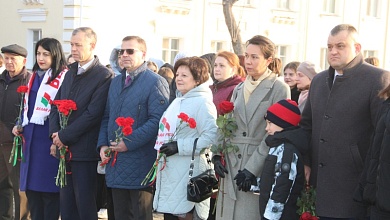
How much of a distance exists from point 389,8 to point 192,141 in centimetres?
2634

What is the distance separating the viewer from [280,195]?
4762mm

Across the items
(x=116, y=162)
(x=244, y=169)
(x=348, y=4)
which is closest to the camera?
(x=244, y=169)

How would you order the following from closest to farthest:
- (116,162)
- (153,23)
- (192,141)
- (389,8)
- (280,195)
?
(280,195)
(192,141)
(116,162)
(153,23)
(389,8)

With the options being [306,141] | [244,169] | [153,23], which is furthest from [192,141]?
[153,23]

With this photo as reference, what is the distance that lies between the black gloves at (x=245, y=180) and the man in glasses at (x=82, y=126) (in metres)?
1.98

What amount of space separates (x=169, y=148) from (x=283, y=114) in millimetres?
1205

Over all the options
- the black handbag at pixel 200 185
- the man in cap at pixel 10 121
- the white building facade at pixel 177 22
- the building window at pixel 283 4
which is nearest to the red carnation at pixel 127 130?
the black handbag at pixel 200 185

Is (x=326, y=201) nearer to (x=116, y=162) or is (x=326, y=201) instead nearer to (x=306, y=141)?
(x=306, y=141)

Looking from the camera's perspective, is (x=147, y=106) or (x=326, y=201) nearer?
(x=326, y=201)

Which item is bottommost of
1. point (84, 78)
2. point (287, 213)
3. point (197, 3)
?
point (287, 213)

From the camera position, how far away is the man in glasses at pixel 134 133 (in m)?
6.11

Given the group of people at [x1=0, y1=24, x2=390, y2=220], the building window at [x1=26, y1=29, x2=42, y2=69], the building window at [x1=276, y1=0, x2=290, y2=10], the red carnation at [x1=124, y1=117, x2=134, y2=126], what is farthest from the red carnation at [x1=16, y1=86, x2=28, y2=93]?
the building window at [x1=276, y1=0, x2=290, y2=10]

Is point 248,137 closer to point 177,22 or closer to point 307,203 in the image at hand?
point 307,203

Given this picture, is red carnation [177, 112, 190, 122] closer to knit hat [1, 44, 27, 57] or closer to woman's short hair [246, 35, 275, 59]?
Answer: woman's short hair [246, 35, 275, 59]
